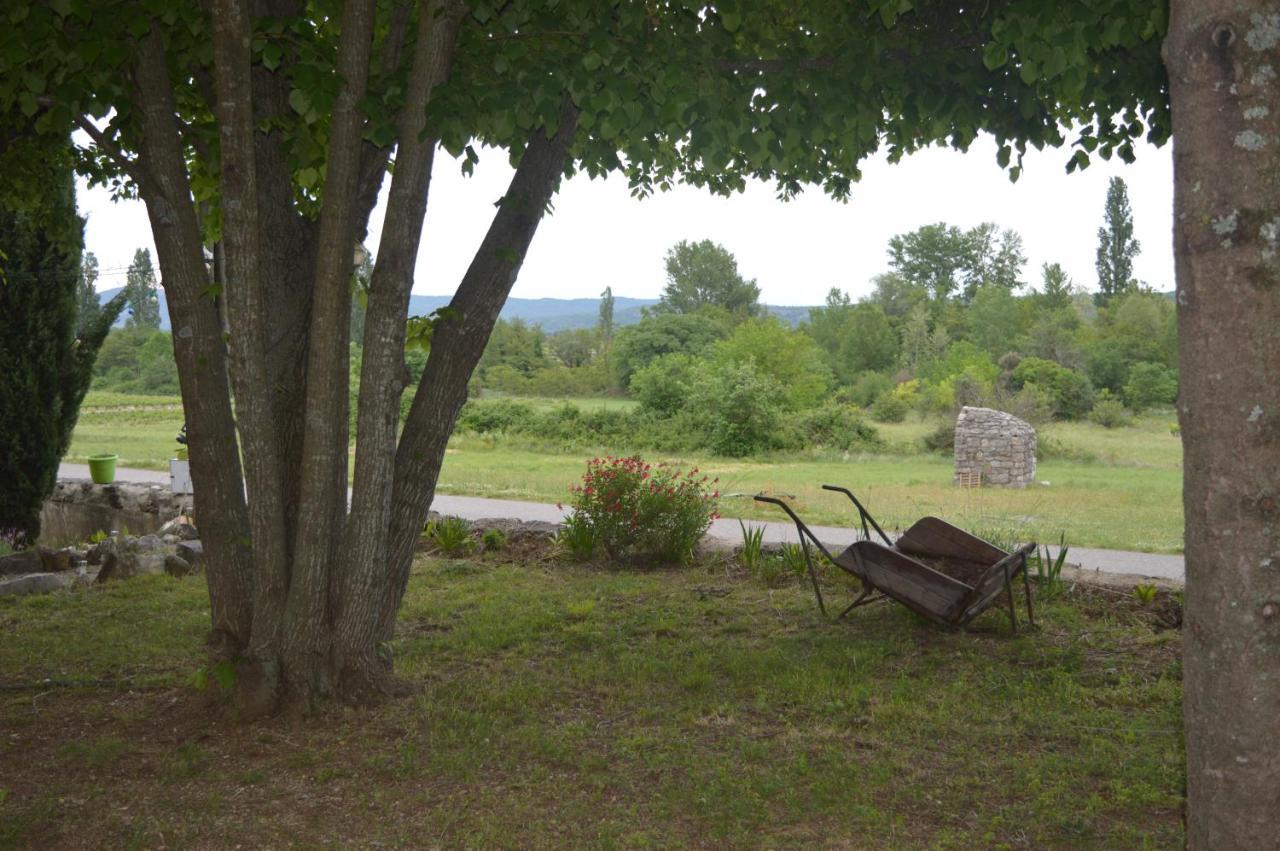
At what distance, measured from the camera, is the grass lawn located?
3.28 metres

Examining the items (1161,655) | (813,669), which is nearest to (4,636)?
(813,669)

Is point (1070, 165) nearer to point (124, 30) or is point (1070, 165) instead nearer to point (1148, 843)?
point (1148, 843)

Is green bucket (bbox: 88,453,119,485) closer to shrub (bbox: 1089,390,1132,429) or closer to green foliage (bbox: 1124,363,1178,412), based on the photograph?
shrub (bbox: 1089,390,1132,429)

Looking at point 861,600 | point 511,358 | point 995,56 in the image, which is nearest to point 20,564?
point 861,600

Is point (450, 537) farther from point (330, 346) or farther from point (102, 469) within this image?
point (102, 469)

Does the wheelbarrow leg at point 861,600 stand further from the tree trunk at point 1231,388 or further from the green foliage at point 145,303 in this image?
the green foliage at point 145,303

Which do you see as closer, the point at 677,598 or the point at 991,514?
the point at 677,598

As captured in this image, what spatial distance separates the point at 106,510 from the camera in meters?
12.1

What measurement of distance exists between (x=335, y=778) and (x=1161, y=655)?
4269mm

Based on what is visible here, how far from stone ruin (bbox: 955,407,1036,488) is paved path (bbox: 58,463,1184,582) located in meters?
9.01

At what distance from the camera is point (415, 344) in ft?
16.0

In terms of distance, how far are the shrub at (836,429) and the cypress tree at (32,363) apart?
2114 cm

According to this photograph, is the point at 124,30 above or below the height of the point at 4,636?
above

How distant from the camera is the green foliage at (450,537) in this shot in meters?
8.49
